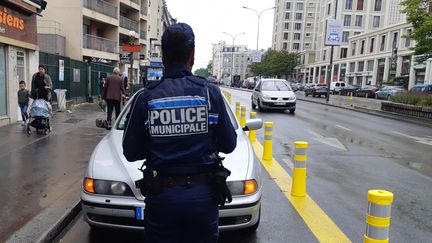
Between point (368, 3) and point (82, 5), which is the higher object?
point (368, 3)

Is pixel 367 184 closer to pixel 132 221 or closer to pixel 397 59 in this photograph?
pixel 132 221

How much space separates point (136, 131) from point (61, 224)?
257 centimetres

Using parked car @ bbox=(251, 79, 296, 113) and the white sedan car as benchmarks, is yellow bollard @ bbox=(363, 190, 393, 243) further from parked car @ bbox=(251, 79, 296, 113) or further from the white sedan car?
parked car @ bbox=(251, 79, 296, 113)

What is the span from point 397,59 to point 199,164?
5645cm

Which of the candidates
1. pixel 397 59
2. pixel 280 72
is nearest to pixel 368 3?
pixel 280 72

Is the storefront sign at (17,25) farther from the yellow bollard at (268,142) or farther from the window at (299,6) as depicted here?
the window at (299,6)

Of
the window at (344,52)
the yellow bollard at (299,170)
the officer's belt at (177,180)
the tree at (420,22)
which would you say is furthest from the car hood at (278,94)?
the window at (344,52)

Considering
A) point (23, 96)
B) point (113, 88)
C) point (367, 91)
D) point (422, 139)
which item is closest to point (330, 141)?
point (422, 139)

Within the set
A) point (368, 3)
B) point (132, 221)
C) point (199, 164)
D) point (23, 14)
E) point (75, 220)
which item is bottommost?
point (75, 220)

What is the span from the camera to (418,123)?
1775 cm

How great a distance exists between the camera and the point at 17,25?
11969 millimetres

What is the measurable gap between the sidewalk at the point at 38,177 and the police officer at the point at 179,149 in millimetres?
2261

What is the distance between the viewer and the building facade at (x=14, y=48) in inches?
446

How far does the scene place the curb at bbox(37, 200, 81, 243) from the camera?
3971 millimetres
